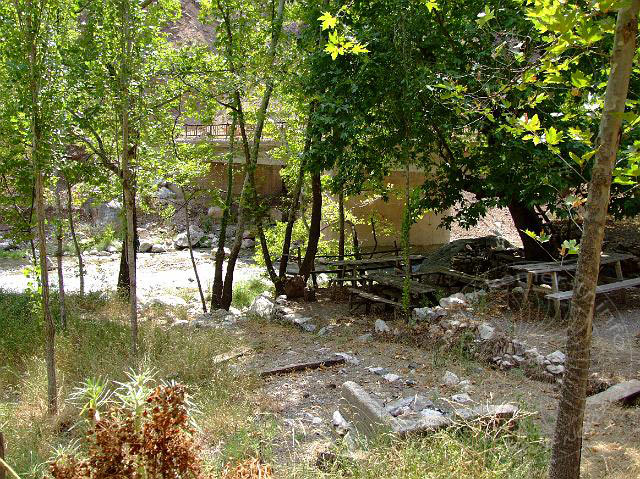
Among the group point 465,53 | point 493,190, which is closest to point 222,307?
point 493,190

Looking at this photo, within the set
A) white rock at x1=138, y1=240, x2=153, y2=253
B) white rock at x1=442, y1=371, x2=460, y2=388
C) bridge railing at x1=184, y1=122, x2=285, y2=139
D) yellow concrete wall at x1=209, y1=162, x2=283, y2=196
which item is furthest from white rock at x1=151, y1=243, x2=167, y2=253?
white rock at x1=442, y1=371, x2=460, y2=388

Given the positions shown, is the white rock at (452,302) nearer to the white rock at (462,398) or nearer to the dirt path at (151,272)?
the white rock at (462,398)

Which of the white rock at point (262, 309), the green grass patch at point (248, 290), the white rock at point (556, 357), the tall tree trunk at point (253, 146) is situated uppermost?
the tall tree trunk at point (253, 146)

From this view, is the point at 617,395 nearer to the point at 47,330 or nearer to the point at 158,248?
the point at 47,330

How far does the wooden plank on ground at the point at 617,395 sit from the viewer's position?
488 centimetres

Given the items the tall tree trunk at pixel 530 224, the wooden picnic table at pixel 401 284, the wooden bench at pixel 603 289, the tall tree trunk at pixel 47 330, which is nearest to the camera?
the tall tree trunk at pixel 47 330

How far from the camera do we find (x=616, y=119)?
2.67 metres

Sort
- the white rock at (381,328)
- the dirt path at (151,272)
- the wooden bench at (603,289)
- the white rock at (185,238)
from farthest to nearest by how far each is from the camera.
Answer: the white rock at (185,238) → the dirt path at (151,272) → the white rock at (381,328) → the wooden bench at (603,289)

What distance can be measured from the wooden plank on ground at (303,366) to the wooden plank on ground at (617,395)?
111 inches

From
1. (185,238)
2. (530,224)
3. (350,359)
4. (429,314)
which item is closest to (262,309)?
(429,314)

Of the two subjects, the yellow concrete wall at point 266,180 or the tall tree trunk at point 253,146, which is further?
the yellow concrete wall at point 266,180

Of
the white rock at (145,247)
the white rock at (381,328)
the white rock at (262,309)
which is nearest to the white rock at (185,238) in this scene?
the white rock at (145,247)

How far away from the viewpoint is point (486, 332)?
718cm

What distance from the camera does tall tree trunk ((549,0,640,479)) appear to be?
2.63 meters
